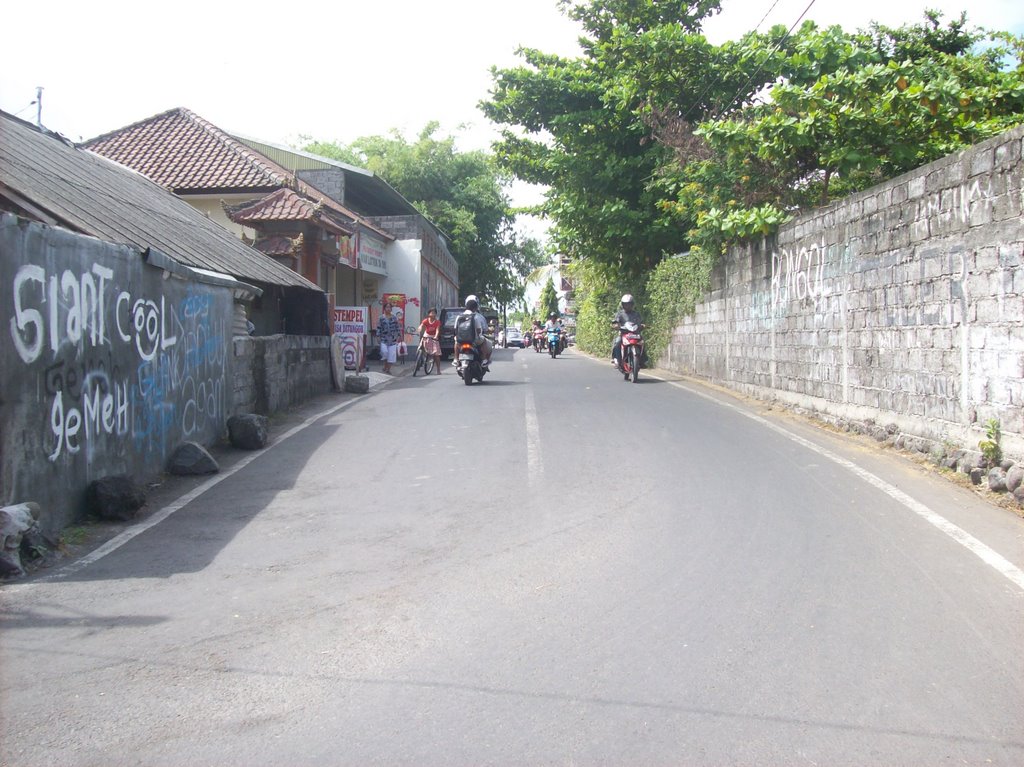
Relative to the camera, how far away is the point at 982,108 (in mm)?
12523

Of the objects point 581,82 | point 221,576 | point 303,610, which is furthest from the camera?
point 581,82

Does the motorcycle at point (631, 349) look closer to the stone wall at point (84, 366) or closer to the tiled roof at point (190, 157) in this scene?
the stone wall at point (84, 366)

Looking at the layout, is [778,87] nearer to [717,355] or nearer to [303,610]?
[717,355]

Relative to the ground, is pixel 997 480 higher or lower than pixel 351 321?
lower

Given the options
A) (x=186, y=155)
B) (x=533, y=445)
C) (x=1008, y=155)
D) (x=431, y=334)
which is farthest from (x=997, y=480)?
(x=186, y=155)

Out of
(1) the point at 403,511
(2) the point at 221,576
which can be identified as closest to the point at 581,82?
(1) the point at 403,511

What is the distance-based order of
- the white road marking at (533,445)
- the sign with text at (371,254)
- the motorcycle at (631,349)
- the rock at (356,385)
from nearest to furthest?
the white road marking at (533,445) → the rock at (356,385) → the motorcycle at (631,349) → the sign with text at (371,254)

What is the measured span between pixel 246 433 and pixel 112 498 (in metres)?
3.49

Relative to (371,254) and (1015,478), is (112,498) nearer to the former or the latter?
(1015,478)

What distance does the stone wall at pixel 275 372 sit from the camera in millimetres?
12008

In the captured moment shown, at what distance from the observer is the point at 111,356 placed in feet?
24.8

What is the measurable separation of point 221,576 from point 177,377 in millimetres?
4171

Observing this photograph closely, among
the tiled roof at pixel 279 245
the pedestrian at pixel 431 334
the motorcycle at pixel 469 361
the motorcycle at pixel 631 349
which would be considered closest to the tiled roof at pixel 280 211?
the tiled roof at pixel 279 245

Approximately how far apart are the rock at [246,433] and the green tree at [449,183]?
1479 inches
